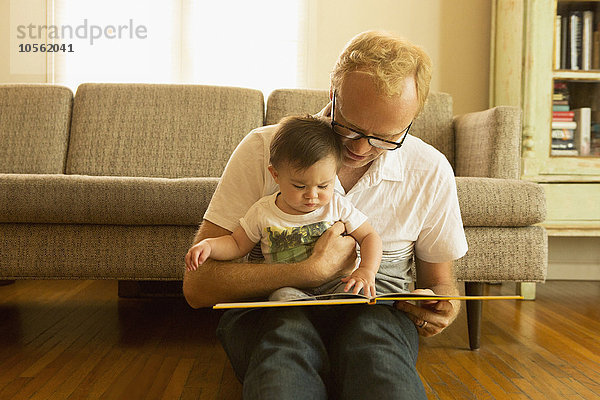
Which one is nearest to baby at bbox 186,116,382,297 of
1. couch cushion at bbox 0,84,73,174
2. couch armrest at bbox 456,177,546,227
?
couch armrest at bbox 456,177,546,227

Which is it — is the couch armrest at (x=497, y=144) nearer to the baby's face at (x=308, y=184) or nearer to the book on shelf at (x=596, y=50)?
the book on shelf at (x=596, y=50)

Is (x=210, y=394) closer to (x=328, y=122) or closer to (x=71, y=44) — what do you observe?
(x=328, y=122)

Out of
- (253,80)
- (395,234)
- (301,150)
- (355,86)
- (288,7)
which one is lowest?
(395,234)

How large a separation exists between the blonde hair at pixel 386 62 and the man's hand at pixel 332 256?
26cm

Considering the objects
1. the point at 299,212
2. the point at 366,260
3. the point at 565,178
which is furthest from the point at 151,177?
the point at 565,178

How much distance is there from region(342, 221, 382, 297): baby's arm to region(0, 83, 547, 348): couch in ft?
2.24

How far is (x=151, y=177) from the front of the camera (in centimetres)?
220

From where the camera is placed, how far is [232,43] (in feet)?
10.5

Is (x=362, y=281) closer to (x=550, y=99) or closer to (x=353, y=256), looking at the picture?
(x=353, y=256)

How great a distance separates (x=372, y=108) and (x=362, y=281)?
0.29 m

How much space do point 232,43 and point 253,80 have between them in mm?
216

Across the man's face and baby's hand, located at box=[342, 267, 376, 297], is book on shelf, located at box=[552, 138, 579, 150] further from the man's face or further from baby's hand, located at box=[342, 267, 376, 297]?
baby's hand, located at box=[342, 267, 376, 297]

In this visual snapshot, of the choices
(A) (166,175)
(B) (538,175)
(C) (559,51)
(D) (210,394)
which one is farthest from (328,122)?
(C) (559,51)

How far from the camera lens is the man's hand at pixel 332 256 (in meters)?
1.05
